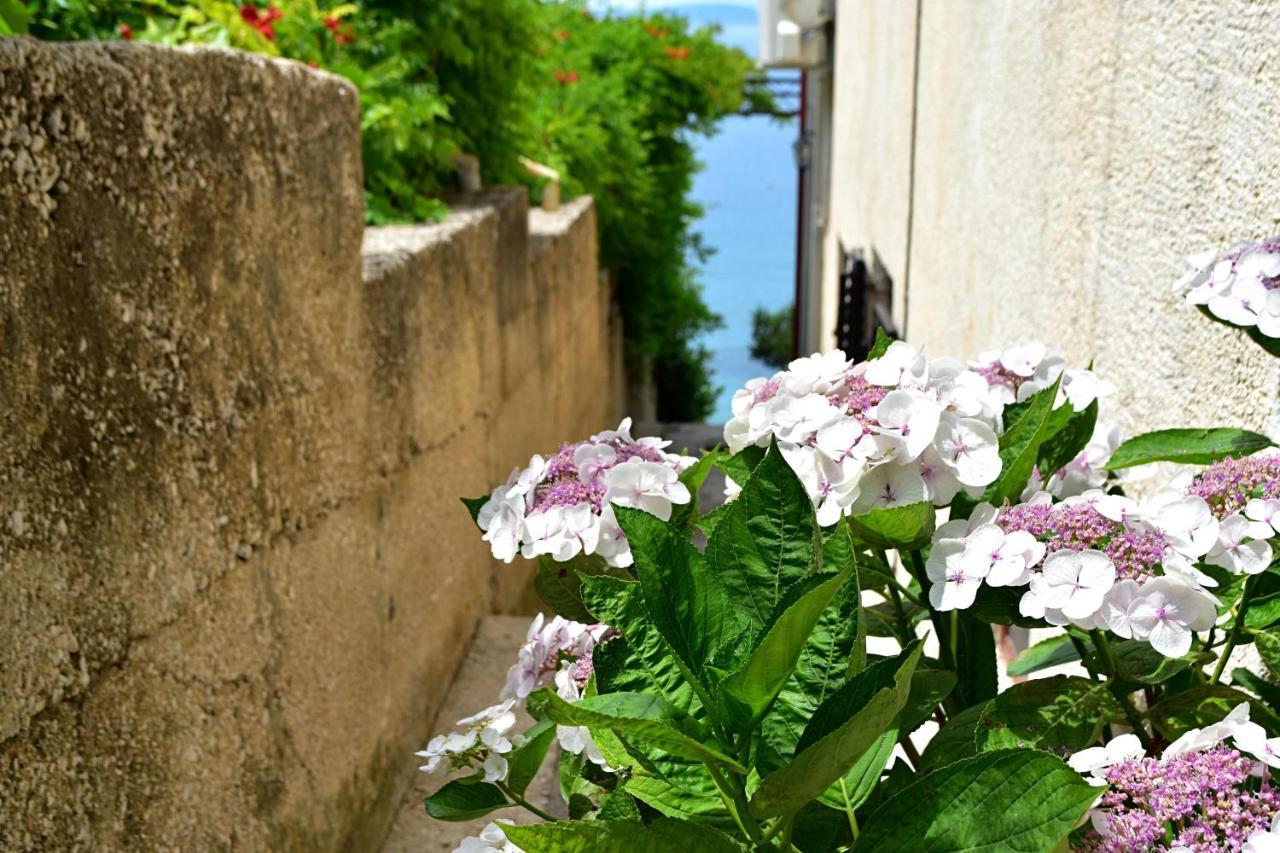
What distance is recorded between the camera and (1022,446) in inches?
45.6

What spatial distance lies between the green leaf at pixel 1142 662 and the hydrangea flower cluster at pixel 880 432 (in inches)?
7.7

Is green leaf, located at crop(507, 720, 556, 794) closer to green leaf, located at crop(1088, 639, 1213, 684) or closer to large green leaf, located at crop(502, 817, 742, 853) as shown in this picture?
large green leaf, located at crop(502, 817, 742, 853)

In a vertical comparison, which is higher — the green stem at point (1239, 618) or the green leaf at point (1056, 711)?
the green stem at point (1239, 618)

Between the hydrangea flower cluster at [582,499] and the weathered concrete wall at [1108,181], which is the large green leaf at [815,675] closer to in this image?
the hydrangea flower cluster at [582,499]

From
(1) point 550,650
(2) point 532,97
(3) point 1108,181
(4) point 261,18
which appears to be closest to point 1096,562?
(1) point 550,650

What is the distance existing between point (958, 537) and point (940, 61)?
3.17m

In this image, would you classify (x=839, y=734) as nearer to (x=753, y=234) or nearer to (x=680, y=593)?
(x=680, y=593)

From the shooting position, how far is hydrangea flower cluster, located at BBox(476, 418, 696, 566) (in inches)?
44.0

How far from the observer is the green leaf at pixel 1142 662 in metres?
1.12

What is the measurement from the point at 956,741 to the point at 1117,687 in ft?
0.52

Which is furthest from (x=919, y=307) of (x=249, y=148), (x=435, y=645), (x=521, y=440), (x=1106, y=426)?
(x=249, y=148)

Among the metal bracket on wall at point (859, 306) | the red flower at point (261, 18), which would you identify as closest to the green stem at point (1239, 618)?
the red flower at point (261, 18)

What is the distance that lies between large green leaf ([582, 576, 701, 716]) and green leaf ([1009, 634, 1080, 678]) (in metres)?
0.52

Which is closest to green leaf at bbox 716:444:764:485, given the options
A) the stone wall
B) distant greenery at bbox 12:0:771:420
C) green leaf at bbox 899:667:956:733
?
green leaf at bbox 899:667:956:733
